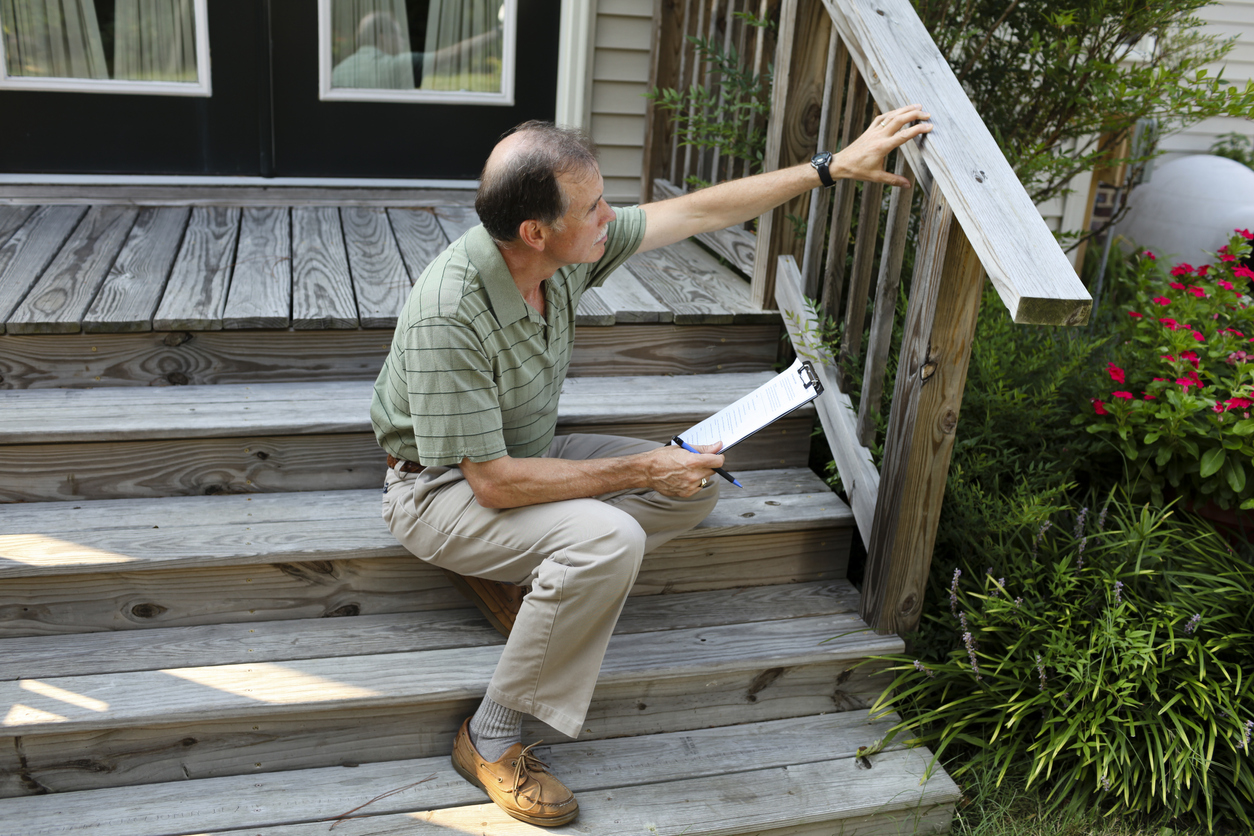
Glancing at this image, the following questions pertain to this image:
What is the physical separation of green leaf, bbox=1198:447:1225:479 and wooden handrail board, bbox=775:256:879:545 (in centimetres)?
78

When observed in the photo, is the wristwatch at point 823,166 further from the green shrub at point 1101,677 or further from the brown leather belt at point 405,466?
the brown leather belt at point 405,466

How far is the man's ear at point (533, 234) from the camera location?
5.59ft

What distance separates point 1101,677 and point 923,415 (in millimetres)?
637

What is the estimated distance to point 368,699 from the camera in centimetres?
179

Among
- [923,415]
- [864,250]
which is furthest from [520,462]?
[864,250]

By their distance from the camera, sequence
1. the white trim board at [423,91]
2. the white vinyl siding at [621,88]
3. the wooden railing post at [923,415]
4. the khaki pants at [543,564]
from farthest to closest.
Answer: the white vinyl siding at [621,88] < the white trim board at [423,91] < the wooden railing post at [923,415] < the khaki pants at [543,564]

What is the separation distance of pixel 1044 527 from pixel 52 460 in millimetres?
2173

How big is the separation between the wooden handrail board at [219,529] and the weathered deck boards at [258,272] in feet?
1.41

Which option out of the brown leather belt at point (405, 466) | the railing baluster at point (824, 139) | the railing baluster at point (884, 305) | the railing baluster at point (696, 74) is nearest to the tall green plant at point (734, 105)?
the railing baluster at point (696, 74)

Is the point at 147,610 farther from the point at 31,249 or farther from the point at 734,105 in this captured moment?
the point at 734,105

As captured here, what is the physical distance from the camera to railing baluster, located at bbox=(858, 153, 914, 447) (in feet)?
6.71

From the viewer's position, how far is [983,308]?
104 inches

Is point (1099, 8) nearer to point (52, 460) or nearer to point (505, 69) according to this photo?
point (505, 69)

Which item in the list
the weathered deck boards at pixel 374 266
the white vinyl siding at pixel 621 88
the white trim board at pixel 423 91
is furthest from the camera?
the white vinyl siding at pixel 621 88
